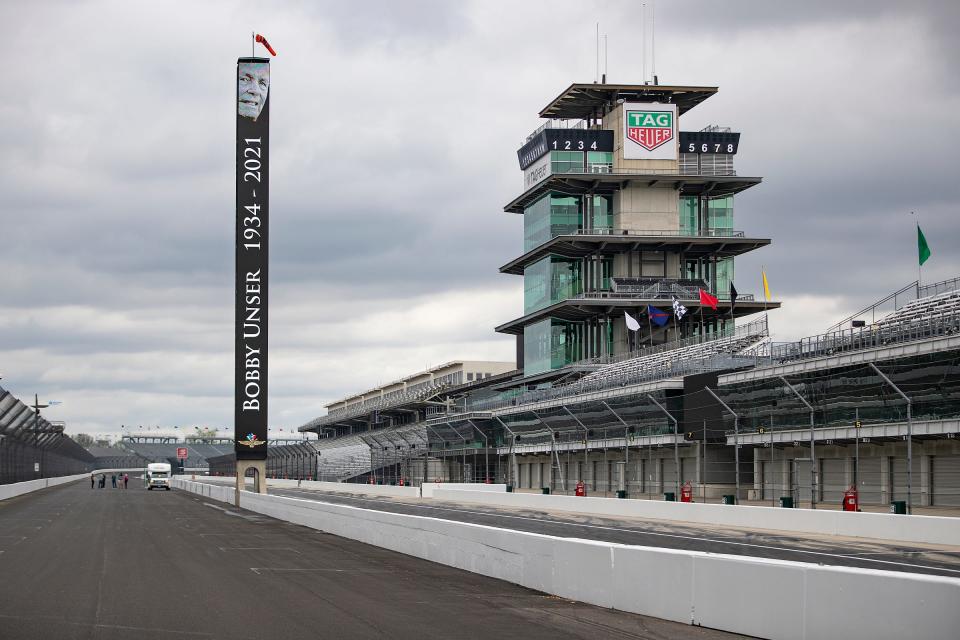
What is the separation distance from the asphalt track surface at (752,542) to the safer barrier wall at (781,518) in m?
0.72

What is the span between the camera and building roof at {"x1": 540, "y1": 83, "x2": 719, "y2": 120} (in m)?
→ 93.2

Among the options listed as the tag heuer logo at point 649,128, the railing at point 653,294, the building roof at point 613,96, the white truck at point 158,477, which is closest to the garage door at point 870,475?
the railing at point 653,294

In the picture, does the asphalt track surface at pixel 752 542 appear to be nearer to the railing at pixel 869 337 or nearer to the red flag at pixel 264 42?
the railing at pixel 869 337

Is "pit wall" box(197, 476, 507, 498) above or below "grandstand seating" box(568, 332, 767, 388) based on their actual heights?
below

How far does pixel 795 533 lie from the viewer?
111 feet

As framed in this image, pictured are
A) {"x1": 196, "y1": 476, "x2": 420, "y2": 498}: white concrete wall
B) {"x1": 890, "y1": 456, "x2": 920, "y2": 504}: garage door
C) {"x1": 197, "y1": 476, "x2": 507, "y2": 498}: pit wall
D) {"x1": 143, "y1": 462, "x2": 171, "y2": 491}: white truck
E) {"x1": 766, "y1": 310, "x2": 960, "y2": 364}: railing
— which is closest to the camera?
{"x1": 766, "y1": 310, "x2": 960, "y2": 364}: railing

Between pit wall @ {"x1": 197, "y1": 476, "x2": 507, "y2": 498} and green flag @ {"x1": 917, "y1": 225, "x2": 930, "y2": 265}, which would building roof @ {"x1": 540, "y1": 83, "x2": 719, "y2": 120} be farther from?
green flag @ {"x1": 917, "y1": 225, "x2": 930, "y2": 265}

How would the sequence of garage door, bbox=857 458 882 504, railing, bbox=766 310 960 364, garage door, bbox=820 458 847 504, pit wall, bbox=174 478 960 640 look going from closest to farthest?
pit wall, bbox=174 478 960 640, railing, bbox=766 310 960 364, garage door, bbox=857 458 882 504, garage door, bbox=820 458 847 504

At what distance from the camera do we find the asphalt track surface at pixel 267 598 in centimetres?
1287

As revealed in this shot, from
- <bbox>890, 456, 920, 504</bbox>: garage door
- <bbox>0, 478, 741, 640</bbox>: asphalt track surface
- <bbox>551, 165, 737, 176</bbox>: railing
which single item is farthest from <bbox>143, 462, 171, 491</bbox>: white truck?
<bbox>0, 478, 741, 640</bbox>: asphalt track surface

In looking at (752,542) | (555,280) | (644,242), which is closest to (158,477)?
(555,280)

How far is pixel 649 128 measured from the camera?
92.4 metres

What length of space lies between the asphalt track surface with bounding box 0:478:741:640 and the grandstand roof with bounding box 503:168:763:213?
64.0 m

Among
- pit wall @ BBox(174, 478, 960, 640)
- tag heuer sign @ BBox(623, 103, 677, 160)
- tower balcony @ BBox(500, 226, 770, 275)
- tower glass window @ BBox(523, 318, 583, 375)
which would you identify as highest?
tag heuer sign @ BBox(623, 103, 677, 160)
